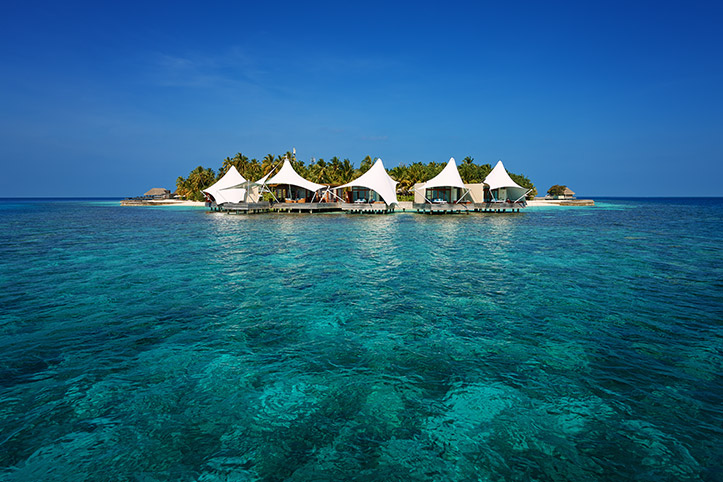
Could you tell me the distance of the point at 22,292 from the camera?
38.0ft

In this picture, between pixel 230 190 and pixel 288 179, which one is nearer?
pixel 288 179

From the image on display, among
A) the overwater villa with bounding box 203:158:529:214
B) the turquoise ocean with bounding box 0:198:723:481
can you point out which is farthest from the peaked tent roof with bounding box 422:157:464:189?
the turquoise ocean with bounding box 0:198:723:481

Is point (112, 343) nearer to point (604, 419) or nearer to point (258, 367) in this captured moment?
point (258, 367)

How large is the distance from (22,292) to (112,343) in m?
6.50

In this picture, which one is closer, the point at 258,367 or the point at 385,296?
the point at 258,367

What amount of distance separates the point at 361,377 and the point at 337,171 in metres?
73.9

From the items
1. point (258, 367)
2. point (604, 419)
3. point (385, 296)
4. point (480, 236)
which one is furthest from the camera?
point (480, 236)

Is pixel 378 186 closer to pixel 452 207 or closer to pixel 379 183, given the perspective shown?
pixel 379 183

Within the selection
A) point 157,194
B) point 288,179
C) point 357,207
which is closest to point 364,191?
point 357,207

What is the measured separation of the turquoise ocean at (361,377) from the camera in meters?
4.43

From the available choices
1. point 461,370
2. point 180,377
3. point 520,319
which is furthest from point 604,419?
point 180,377

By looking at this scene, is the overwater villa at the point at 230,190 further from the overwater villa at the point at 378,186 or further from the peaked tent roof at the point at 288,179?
the overwater villa at the point at 378,186

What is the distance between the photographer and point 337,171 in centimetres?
7825

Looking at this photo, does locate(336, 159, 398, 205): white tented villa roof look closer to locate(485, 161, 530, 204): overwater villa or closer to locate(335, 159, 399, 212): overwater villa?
locate(335, 159, 399, 212): overwater villa
